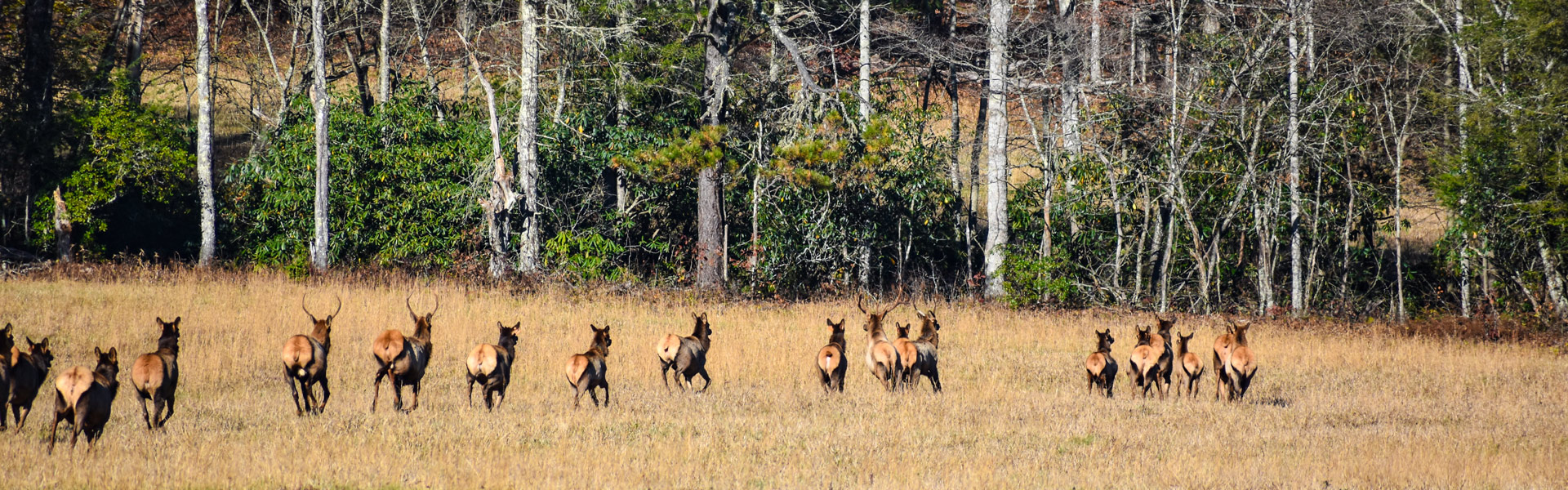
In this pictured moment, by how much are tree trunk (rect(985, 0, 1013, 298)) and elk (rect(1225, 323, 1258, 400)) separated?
10.4 meters

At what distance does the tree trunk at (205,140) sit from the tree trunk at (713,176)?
946 centimetres

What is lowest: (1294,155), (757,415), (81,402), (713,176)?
(757,415)

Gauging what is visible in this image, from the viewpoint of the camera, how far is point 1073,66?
2736 centimetres

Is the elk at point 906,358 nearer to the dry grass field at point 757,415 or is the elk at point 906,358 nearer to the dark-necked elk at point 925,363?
the dark-necked elk at point 925,363

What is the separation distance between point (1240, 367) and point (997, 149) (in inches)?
443

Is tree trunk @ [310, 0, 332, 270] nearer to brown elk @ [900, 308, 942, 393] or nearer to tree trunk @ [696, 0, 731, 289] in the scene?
tree trunk @ [696, 0, 731, 289]

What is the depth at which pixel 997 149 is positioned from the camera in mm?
23078

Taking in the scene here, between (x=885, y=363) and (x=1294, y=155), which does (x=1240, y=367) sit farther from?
(x=1294, y=155)

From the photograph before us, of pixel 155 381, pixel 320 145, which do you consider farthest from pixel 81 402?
pixel 320 145

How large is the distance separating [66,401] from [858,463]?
5692mm

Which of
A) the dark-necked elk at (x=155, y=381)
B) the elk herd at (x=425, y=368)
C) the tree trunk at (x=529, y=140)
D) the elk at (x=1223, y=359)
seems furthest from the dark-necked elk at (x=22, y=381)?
the tree trunk at (x=529, y=140)

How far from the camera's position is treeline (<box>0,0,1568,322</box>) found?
69.9 ft

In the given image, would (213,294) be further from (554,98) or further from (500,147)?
(554,98)

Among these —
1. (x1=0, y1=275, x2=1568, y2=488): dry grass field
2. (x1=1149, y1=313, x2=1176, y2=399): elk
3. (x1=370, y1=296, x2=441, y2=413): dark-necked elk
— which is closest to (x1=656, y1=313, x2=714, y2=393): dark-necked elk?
(x1=0, y1=275, x2=1568, y2=488): dry grass field
